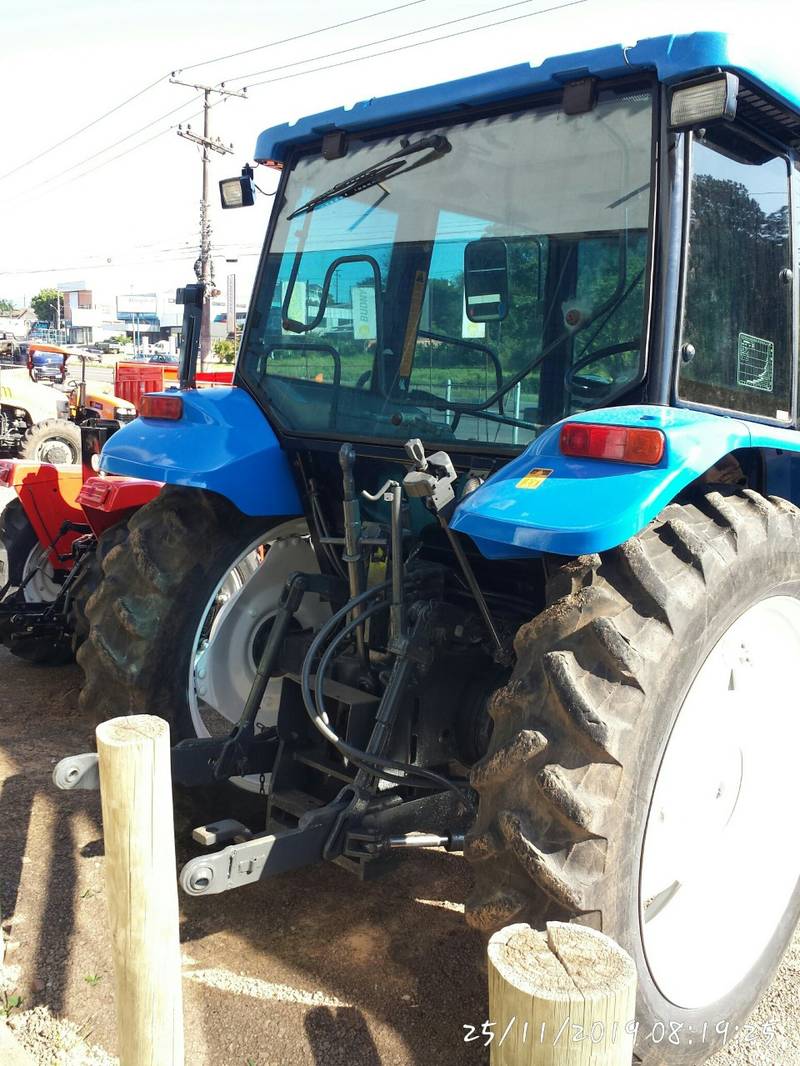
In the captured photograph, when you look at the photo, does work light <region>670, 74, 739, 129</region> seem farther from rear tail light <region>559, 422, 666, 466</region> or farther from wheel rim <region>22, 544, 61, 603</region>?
wheel rim <region>22, 544, 61, 603</region>

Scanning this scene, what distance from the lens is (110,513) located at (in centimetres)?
466

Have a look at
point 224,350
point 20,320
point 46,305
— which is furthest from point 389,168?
point 46,305

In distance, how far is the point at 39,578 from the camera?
560cm

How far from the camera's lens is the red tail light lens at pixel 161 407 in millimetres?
3348

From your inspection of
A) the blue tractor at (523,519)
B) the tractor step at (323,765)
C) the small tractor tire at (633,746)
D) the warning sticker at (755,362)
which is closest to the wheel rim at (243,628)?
the blue tractor at (523,519)

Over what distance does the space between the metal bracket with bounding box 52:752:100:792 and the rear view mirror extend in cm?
168

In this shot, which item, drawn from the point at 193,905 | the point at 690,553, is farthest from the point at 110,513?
the point at 690,553

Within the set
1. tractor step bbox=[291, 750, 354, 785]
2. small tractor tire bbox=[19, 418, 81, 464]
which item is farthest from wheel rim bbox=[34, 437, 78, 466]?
tractor step bbox=[291, 750, 354, 785]

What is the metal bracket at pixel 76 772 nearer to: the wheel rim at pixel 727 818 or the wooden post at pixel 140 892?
the wooden post at pixel 140 892

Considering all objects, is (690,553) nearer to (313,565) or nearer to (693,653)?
(693,653)

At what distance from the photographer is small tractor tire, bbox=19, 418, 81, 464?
39.5ft

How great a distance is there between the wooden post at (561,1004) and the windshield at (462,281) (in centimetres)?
160

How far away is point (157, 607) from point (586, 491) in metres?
1.64
